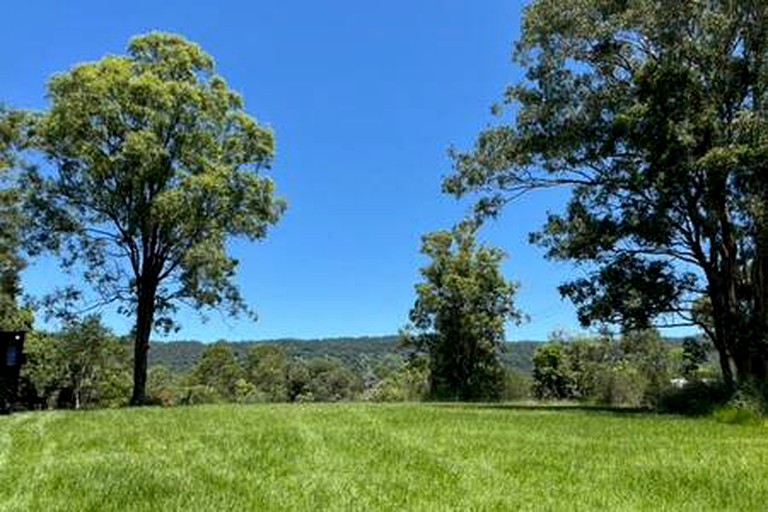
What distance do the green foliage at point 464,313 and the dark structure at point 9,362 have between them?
1575 inches

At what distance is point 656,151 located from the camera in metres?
23.4

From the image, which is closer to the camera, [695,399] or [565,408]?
[695,399]

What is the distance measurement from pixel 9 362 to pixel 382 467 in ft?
62.5

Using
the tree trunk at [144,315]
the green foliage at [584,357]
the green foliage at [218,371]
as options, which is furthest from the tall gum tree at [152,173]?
the green foliage at [218,371]

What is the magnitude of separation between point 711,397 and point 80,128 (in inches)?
1037

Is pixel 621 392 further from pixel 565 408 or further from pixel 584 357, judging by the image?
pixel 584 357

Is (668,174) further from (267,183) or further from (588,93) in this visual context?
(267,183)

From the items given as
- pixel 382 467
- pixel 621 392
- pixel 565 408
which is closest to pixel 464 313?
pixel 621 392

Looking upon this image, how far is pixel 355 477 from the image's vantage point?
378 inches

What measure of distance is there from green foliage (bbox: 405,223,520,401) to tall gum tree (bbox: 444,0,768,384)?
117 feet

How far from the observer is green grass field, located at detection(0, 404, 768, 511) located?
8.27m

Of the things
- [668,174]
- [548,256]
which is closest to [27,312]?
[548,256]

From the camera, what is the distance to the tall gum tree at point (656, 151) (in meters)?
23.1

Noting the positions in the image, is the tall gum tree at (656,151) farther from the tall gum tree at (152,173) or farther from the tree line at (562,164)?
the tall gum tree at (152,173)
